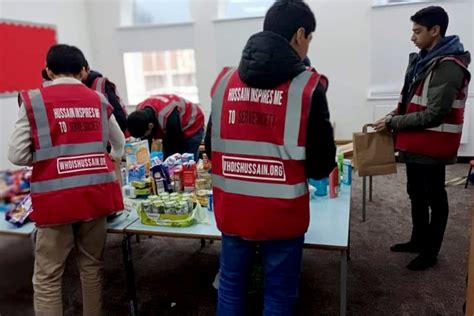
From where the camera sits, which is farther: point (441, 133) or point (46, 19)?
point (46, 19)

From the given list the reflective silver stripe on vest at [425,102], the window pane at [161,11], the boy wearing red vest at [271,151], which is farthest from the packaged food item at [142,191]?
the window pane at [161,11]

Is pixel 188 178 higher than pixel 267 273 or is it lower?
higher

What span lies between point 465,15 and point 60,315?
16.4 ft

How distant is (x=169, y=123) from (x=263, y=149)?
1422 millimetres

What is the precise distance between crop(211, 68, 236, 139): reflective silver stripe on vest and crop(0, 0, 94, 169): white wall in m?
3.48

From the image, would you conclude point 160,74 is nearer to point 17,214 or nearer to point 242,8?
point 242,8

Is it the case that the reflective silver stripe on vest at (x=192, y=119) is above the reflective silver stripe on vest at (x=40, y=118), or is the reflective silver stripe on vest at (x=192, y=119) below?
below

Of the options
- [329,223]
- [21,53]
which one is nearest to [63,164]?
[329,223]

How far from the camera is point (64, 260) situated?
1635mm

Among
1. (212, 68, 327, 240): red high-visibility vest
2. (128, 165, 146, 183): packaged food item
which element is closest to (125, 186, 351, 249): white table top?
(212, 68, 327, 240): red high-visibility vest

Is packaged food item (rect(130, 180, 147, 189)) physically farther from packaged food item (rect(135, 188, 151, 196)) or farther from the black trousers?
the black trousers

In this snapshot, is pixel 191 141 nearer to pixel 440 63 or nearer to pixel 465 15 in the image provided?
pixel 440 63

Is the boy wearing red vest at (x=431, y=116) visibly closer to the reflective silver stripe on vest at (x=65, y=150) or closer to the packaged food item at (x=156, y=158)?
the packaged food item at (x=156, y=158)

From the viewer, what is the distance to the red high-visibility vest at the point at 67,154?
146cm
